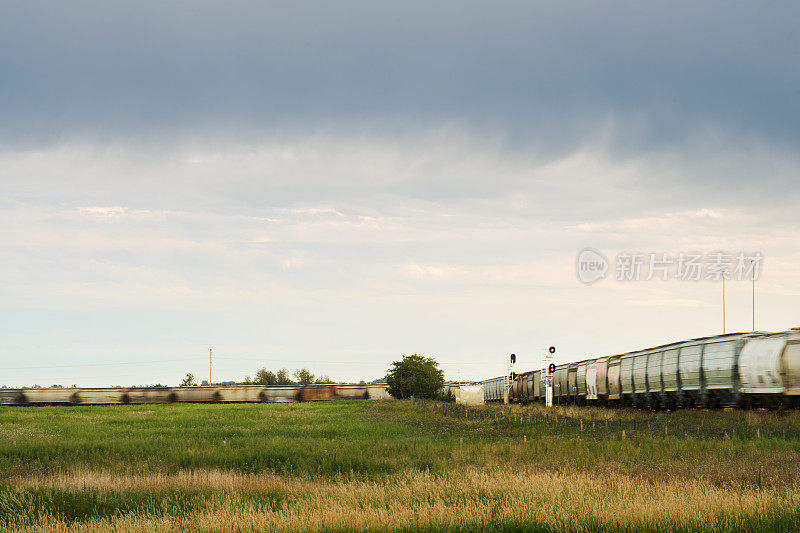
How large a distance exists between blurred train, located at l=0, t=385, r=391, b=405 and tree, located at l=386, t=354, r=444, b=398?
3.94 metres

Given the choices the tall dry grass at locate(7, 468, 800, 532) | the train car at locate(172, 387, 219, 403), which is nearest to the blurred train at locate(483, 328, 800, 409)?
the tall dry grass at locate(7, 468, 800, 532)

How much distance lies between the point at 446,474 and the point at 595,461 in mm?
4228

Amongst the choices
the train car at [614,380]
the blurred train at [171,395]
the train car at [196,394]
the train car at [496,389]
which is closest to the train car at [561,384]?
the train car at [614,380]

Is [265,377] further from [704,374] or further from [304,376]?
[704,374]

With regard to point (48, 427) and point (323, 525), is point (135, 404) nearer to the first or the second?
point (48, 427)

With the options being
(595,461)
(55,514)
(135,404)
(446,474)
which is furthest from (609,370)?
(135,404)

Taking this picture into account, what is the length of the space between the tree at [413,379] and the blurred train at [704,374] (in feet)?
103

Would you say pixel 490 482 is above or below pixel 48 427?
above

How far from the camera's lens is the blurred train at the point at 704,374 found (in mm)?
28094

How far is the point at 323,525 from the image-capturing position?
10500mm

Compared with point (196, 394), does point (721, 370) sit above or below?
above

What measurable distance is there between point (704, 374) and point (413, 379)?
49.0 meters

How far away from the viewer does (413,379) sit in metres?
79.8

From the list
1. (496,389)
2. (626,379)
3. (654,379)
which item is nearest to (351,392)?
(496,389)
